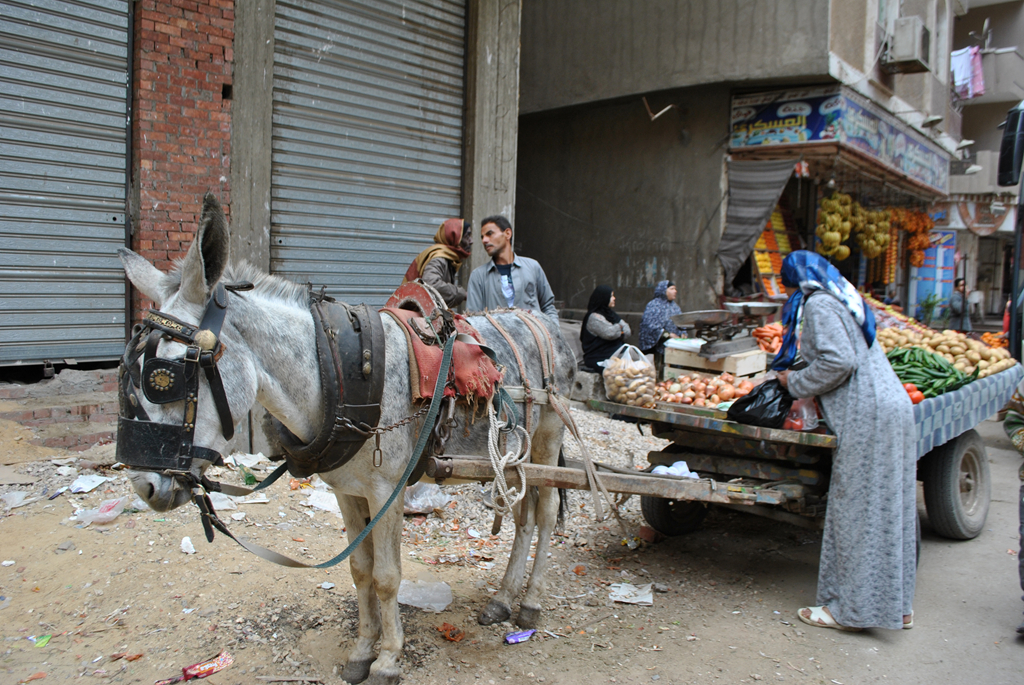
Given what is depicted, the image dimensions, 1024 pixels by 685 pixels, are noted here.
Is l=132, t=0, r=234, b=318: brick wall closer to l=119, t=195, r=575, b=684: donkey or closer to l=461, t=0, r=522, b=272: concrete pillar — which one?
l=461, t=0, r=522, b=272: concrete pillar

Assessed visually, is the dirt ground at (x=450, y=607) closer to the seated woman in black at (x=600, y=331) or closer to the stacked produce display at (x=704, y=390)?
the stacked produce display at (x=704, y=390)

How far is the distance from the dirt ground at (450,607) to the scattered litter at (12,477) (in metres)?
0.03

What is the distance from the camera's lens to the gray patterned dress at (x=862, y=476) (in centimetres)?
350

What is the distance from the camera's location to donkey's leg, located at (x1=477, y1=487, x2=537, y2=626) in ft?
11.9

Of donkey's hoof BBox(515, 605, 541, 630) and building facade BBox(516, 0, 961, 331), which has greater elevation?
building facade BBox(516, 0, 961, 331)

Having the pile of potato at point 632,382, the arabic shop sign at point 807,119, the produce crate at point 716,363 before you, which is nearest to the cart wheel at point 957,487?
the produce crate at point 716,363

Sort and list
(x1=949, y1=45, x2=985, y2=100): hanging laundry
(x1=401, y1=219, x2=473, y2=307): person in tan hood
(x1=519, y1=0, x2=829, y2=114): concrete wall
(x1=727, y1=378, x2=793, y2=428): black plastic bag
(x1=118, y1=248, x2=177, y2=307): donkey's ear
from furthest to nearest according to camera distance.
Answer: (x1=949, y1=45, x2=985, y2=100): hanging laundry → (x1=519, y1=0, x2=829, y2=114): concrete wall → (x1=401, y1=219, x2=473, y2=307): person in tan hood → (x1=727, y1=378, x2=793, y2=428): black plastic bag → (x1=118, y1=248, x2=177, y2=307): donkey's ear

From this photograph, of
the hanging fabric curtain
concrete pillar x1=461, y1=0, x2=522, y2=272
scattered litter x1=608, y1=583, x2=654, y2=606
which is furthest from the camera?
the hanging fabric curtain

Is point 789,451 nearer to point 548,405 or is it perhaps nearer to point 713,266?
point 548,405

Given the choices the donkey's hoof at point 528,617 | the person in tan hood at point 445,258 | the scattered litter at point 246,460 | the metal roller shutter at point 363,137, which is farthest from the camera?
the metal roller shutter at point 363,137

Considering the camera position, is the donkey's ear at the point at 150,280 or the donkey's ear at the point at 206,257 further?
the donkey's ear at the point at 150,280

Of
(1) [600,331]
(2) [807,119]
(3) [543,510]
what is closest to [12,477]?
(3) [543,510]

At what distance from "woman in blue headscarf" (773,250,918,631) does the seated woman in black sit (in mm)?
4535

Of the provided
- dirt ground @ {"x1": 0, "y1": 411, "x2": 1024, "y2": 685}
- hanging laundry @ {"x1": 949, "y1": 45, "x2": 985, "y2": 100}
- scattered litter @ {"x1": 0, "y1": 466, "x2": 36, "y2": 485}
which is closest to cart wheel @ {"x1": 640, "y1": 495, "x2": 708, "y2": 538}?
dirt ground @ {"x1": 0, "y1": 411, "x2": 1024, "y2": 685}
